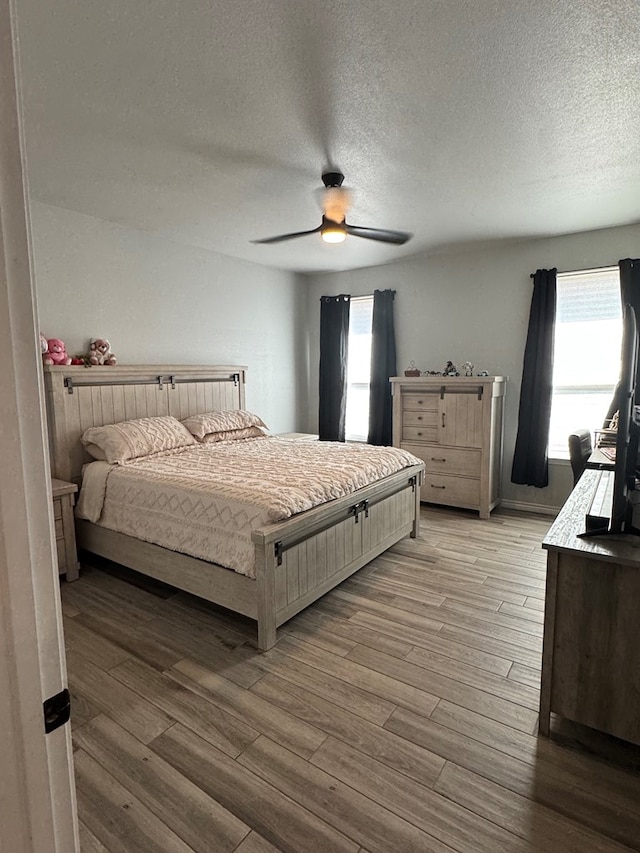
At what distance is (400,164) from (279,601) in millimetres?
2610

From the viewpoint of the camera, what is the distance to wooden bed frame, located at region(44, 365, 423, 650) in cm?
234

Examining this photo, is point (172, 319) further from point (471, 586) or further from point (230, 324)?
point (471, 586)

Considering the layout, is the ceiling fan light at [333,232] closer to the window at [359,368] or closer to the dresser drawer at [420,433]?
the dresser drawer at [420,433]

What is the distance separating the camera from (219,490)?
2.52 metres

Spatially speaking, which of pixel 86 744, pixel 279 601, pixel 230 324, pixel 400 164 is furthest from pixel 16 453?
pixel 230 324

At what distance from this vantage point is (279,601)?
7.74 ft

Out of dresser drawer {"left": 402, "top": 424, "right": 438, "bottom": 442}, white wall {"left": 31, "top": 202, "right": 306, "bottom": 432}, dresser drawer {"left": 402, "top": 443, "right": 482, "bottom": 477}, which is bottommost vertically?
dresser drawer {"left": 402, "top": 443, "right": 482, "bottom": 477}

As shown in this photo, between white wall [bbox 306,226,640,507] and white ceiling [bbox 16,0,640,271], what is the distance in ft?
2.14

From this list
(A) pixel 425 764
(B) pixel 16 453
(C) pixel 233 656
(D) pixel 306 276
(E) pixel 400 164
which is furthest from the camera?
(D) pixel 306 276

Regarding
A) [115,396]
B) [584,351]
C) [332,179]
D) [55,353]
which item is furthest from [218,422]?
[584,351]

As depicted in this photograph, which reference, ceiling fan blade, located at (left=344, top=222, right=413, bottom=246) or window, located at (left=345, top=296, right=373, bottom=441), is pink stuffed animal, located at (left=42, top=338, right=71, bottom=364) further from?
window, located at (left=345, top=296, right=373, bottom=441)

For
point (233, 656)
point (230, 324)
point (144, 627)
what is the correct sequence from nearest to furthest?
point (233, 656) → point (144, 627) → point (230, 324)

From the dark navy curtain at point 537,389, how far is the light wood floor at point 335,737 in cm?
189

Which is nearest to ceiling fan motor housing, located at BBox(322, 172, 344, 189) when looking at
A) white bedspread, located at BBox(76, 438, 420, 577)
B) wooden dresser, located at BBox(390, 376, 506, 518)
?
white bedspread, located at BBox(76, 438, 420, 577)
